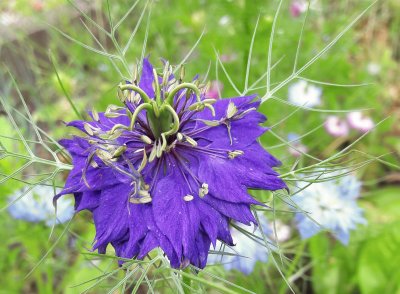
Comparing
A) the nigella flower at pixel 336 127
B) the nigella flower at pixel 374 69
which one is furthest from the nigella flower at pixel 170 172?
the nigella flower at pixel 374 69

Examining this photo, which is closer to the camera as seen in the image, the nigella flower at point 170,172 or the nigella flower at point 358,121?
the nigella flower at point 170,172

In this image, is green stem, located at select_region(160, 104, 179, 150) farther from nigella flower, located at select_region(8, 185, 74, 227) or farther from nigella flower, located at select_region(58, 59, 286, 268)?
nigella flower, located at select_region(8, 185, 74, 227)

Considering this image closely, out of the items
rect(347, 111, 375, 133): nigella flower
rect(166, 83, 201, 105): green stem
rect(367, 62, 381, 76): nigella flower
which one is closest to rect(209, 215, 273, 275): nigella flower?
rect(166, 83, 201, 105): green stem

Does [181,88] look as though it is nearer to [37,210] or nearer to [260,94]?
[37,210]

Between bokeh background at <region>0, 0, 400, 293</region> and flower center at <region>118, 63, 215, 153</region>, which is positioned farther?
bokeh background at <region>0, 0, 400, 293</region>

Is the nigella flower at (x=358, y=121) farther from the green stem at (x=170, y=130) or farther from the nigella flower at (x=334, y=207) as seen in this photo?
the green stem at (x=170, y=130)

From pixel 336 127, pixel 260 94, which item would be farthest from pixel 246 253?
pixel 336 127
